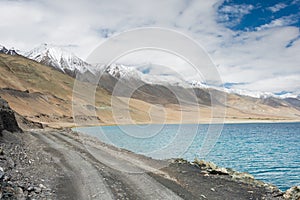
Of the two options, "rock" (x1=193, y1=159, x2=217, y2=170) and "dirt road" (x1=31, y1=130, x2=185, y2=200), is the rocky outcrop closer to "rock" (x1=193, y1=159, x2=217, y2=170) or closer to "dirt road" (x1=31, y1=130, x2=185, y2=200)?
"dirt road" (x1=31, y1=130, x2=185, y2=200)

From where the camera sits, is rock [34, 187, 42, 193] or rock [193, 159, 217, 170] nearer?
rock [34, 187, 42, 193]

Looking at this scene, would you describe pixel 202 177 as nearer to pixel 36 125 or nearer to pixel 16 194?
pixel 16 194

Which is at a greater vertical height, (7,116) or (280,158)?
(280,158)

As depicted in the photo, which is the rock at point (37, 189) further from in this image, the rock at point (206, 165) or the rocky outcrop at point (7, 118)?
the rocky outcrop at point (7, 118)

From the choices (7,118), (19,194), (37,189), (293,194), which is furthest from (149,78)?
(7,118)

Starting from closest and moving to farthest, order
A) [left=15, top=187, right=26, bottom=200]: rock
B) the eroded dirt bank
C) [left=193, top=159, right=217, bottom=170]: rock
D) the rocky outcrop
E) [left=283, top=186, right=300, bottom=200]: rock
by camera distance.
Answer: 1. [left=15, top=187, right=26, bottom=200]: rock
2. the eroded dirt bank
3. [left=283, top=186, right=300, bottom=200]: rock
4. [left=193, top=159, right=217, bottom=170]: rock
5. the rocky outcrop

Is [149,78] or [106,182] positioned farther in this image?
[149,78]

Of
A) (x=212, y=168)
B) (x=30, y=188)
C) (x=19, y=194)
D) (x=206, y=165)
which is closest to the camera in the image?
(x=19, y=194)

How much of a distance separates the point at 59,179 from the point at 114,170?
4.38m

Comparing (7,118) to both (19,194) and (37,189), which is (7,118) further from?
(19,194)

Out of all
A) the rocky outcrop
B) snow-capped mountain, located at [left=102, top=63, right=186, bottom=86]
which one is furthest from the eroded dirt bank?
the rocky outcrop

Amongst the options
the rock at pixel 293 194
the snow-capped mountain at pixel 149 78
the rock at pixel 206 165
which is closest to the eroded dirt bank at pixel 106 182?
the rock at pixel 293 194

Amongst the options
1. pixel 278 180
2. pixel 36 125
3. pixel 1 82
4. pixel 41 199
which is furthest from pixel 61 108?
pixel 41 199

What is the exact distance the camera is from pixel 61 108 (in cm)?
14738
